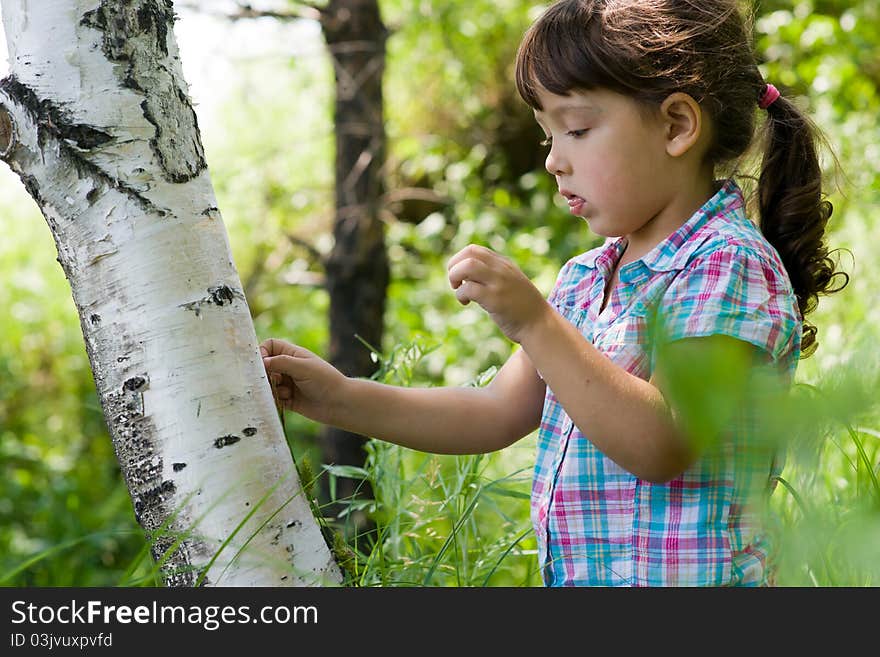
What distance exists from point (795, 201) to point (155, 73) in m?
1.03

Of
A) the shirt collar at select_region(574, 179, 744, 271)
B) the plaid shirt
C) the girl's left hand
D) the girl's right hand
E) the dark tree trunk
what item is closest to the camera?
the girl's left hand

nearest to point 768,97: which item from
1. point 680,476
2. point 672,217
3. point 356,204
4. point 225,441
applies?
point 672,217

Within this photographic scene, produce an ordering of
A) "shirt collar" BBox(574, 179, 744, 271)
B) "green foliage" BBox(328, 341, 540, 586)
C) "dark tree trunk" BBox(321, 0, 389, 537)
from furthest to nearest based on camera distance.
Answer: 1. "dark tree trunk" BBox(321, 0, 389, 537)
2. "green foliage" BBox(328, 341, 540, 586)
3. "shirt collar" BBox(574, 179, 744, 271)

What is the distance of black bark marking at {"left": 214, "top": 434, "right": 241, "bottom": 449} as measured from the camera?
1.20 metres

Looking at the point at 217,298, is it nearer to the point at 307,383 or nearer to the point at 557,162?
the point at 307,383

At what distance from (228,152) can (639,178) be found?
18.5ft

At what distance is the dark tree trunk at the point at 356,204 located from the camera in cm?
369

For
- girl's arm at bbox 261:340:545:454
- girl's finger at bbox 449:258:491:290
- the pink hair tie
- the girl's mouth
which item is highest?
the pink hair tie

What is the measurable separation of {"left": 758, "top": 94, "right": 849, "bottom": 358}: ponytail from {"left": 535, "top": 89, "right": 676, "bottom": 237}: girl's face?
27 cm

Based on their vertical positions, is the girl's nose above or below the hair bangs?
below

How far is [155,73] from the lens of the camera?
1260 millimetres

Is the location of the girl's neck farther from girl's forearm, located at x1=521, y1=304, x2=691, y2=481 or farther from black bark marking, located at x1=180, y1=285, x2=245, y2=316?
black bark marking, located at x1=180, y1=285, x2=245, y2=316

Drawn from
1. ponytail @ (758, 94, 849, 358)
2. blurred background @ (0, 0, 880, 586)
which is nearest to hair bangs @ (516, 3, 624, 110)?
ponytail @ (758, 94, 849, 358)

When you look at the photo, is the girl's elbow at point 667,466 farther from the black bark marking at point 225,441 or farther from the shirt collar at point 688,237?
the black bark marking at point 225,441
